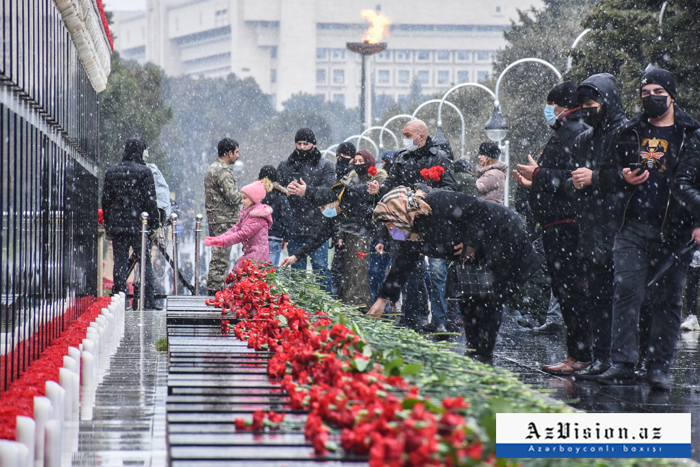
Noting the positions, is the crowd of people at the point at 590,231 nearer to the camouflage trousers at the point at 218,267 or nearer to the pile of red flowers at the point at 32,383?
the pile of red flowers at the point at 32,383

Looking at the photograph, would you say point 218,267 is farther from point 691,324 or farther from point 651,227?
point 651,227

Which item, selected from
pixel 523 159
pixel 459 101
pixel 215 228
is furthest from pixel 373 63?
pixel 215 228

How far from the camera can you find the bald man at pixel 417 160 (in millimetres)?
8523

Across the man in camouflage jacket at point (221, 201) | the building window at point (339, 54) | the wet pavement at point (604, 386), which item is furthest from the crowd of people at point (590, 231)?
the building window at point (339, 54)

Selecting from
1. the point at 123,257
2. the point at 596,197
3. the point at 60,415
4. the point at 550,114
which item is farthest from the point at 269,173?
the point at 60,415

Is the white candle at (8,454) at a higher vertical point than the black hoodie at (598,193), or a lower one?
lower

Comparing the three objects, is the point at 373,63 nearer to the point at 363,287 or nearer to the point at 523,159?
the point at 523,159

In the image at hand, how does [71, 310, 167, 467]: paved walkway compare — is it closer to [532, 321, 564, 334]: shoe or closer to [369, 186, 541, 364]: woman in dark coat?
[369, 186, 541, 364]: woman in dark coat

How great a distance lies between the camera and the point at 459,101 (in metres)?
55.0

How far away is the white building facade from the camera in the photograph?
14288 centimetres

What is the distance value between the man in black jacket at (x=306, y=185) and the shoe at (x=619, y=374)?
15.6 feet

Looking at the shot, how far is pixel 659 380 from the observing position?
599 centimetres

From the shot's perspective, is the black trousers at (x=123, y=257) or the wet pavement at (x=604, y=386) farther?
the black trousers at (x=123, y=257)

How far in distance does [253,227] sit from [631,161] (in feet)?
13.8
